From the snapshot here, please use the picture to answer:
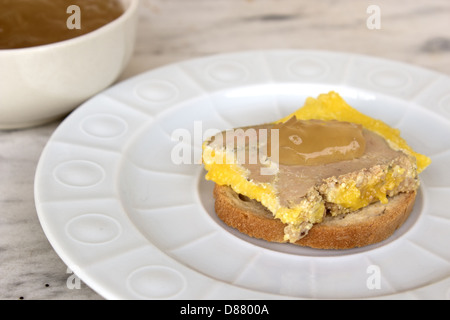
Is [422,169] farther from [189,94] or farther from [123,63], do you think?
[123,63]

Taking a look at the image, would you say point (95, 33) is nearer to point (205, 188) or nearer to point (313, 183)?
point (205, 188)

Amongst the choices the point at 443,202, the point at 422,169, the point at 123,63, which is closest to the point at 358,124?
the point at 422,169

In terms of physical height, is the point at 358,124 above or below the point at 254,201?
above

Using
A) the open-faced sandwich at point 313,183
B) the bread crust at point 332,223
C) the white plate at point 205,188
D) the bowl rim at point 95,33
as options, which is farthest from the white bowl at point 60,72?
the bread crust at point 332,223

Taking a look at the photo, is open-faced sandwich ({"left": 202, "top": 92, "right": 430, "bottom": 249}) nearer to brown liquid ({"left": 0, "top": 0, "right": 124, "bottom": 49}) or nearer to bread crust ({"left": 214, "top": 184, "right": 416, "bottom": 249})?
bread crust ({"left": 214, "top": 184, "right": 416, "bottom": 249})

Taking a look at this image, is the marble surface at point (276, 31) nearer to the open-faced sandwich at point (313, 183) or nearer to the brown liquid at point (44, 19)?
the brown liquid at point (44, 19)

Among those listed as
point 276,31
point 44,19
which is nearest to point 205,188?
point 44,19

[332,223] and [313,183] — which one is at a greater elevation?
[313,183]
